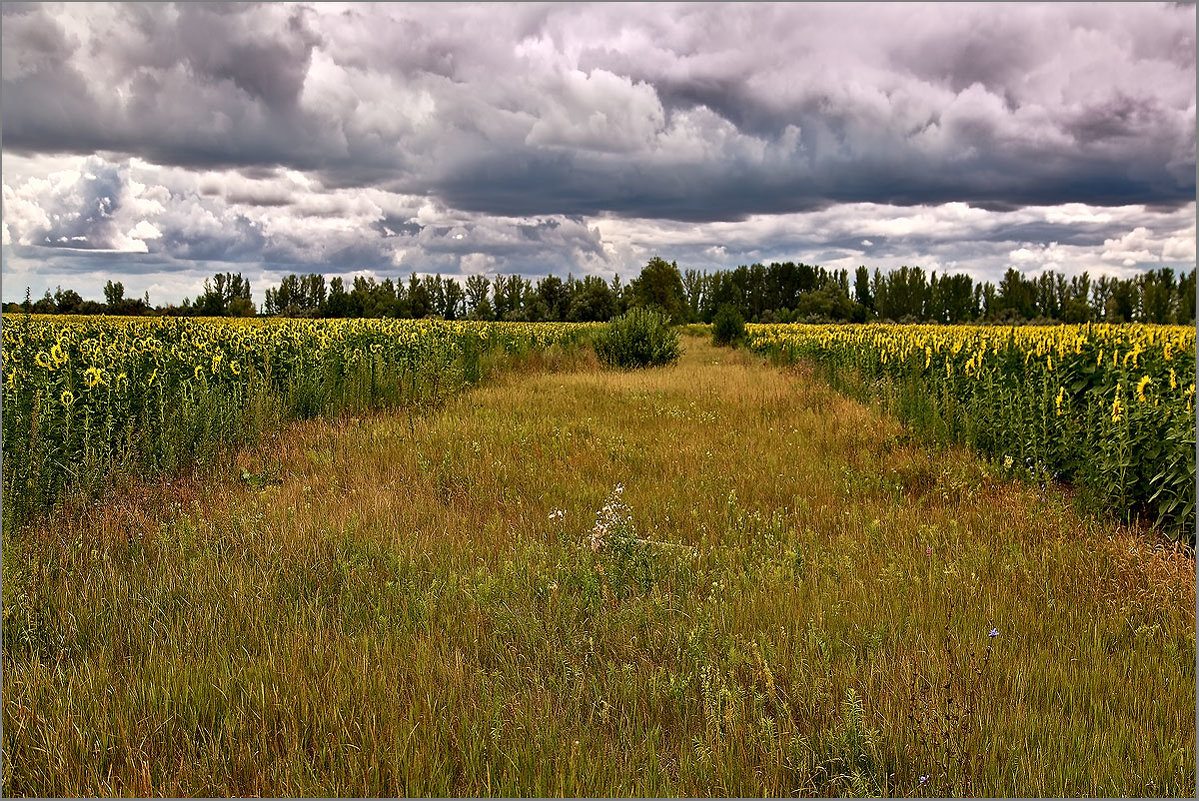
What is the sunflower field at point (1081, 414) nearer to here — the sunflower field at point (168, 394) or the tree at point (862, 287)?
the sunflower field at point (168, 394)

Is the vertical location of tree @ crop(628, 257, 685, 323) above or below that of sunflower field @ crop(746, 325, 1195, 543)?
above

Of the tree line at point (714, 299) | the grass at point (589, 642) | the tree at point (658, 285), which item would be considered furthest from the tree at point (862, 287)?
the grass at point (589, 642)

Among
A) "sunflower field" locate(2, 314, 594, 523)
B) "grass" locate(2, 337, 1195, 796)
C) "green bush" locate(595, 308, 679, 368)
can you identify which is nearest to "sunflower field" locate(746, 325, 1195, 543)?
"grass" locate(2, 337, 1195, 796)

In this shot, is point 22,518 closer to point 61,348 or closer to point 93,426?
point 93,426

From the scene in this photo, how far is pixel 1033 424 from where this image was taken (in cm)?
790

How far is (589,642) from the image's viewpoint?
12.4 ft

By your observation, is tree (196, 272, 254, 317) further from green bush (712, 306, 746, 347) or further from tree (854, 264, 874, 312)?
tree (854, 264, 874, 312)

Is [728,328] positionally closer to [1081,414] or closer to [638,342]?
[638,342]

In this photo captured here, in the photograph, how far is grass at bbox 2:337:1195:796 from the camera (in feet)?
9.32

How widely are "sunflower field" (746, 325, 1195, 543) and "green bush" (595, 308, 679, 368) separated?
8902 millimetres

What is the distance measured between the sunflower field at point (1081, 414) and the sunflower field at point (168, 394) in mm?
8593

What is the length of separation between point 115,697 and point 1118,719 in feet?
15.1

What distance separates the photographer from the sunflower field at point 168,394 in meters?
6.32

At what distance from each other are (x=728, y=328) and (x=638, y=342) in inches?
536
